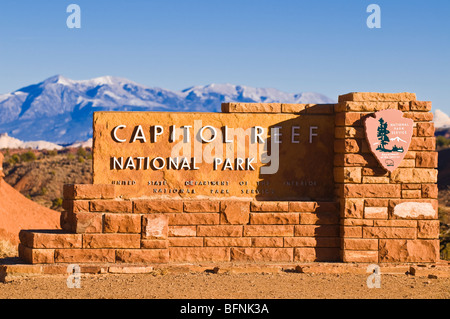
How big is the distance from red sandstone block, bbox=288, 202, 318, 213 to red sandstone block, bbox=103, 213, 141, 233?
110 inches

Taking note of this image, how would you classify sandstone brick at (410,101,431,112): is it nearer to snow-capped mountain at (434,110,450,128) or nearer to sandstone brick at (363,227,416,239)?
sandstone brick at (363,227,416,239)

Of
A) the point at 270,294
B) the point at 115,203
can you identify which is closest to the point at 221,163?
the point at 115,203

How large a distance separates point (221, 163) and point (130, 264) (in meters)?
2.52

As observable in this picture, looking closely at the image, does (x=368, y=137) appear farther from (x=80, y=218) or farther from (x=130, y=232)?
(x=80, y=218)

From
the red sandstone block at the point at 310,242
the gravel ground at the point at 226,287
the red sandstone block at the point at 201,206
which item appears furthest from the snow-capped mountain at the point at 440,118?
the gravel ground at the point at 226,287

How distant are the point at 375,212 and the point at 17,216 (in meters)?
9.42

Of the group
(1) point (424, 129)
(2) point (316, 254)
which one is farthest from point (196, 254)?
(1) point (424, 129)

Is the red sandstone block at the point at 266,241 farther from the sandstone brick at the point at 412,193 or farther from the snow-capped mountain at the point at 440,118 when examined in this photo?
the snow-capped mountain at the point at 440,118

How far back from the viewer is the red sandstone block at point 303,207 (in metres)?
12.1

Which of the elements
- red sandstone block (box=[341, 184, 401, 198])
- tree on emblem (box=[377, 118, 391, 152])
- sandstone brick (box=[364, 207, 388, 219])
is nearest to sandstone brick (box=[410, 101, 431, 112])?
tree on emblem (box=[377, 118, 391, 152])

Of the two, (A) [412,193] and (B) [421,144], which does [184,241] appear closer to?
(A) [412,193]

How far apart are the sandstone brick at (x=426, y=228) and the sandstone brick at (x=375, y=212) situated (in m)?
0.70

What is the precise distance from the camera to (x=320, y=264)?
11781 mm

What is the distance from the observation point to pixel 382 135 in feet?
39.5
